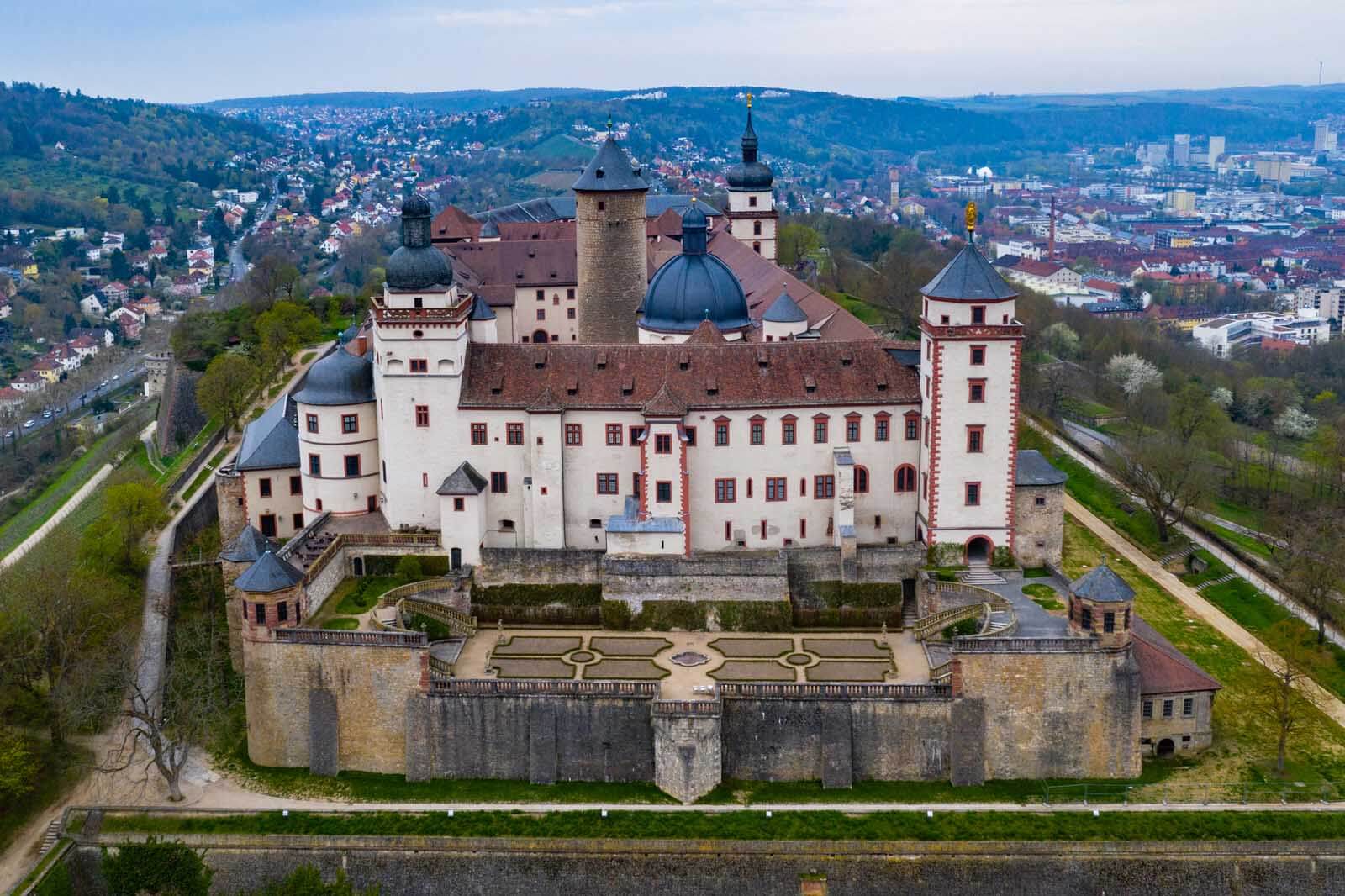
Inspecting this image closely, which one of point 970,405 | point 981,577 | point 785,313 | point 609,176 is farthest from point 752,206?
point 981,577

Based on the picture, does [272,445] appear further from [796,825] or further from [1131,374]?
[1131,374]

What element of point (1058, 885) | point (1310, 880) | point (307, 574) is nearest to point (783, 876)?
point (1058, 885)

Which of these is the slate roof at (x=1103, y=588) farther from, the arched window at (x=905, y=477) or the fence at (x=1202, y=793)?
the arched window at (x=905, y=477)

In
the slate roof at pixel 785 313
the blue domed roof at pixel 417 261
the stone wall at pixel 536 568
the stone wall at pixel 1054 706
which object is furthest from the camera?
the slate roof at pixel 785 313

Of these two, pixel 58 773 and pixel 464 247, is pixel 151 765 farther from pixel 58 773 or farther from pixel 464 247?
pixel 464 247

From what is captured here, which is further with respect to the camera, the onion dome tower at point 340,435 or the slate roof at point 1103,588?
the onion dome tower at point 340,435

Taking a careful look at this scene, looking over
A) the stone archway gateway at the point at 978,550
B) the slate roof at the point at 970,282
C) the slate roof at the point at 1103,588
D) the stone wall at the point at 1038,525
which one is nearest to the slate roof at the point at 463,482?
the slate roof at the point at 970,282
